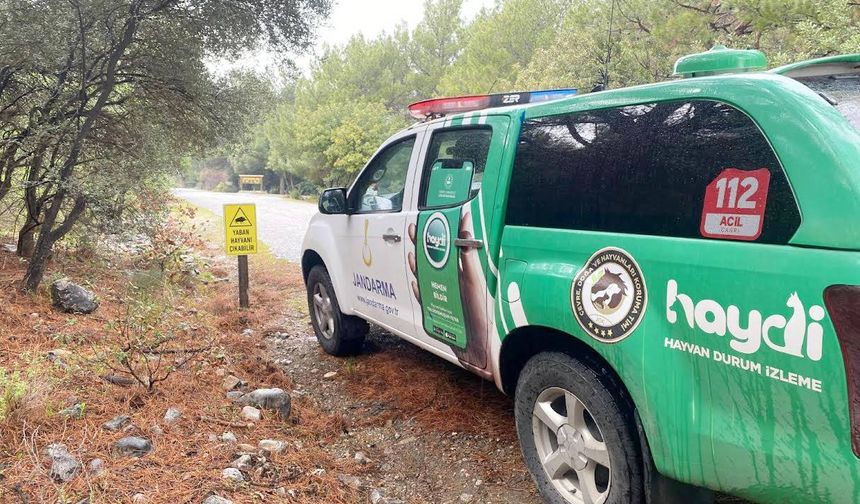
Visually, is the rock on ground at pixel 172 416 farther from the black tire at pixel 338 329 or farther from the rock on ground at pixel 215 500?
the black tire at pixel 338 329

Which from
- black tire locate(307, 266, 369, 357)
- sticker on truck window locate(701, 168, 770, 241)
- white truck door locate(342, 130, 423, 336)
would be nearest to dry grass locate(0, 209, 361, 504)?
black tire locate(307, 266, 369, 357)

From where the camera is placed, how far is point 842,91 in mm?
1950

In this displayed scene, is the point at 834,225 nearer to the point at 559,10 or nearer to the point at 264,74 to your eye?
the point at 264,74

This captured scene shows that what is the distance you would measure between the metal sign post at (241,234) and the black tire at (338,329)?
6.93 ft

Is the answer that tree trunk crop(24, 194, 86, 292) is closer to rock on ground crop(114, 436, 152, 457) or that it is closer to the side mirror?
the side mirror

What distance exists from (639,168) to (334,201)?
2.90 m

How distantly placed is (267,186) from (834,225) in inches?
2484

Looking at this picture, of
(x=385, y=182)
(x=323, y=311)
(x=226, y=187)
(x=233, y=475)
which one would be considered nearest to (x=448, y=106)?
(x=385, y=182)

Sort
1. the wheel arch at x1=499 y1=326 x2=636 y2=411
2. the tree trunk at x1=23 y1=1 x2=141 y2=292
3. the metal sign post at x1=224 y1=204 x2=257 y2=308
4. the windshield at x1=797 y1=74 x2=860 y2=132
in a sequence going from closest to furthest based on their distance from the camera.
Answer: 1. the windshield at x1=797 y1=74 x2=860 y2=132
2. the wheel arch at x1=499 y1=326 x2=636 y2=411
3. the tree trunk at x1=23 y1=1 x2=141 y2=292
4. the metal sign post at x1=224 y1=204 x2=257 y2=308

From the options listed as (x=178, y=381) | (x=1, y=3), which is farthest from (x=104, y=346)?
(x=1, y=3)

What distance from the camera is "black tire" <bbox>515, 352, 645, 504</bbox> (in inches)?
A: 87.7

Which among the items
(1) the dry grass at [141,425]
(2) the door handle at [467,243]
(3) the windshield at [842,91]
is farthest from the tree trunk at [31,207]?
(3) the windshield at [842,91]

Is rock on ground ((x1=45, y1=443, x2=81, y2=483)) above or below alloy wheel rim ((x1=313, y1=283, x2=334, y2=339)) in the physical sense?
below

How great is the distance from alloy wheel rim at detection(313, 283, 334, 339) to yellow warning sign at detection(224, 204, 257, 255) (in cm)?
218
